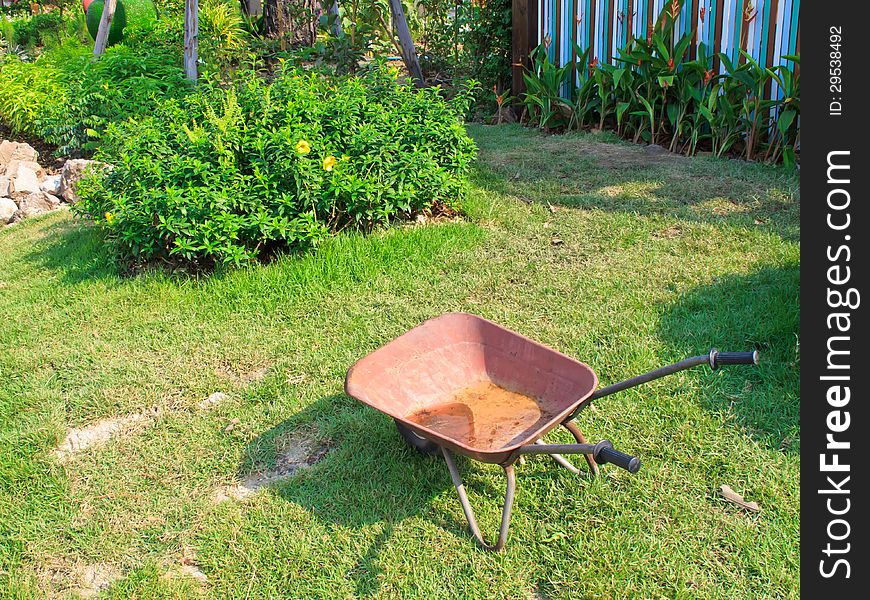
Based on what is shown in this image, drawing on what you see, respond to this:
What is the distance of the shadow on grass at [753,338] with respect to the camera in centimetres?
316

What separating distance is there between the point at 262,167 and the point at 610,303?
232 cm

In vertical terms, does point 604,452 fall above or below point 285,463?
above

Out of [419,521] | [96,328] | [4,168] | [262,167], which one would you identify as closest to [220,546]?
[419,521]

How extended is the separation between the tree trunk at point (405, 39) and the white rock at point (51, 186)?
12.6ft

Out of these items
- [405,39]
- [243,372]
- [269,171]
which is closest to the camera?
[243,372]

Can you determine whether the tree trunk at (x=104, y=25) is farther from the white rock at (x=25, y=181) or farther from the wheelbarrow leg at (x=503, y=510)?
the wheelbarrow leg at (x=503, y=510)

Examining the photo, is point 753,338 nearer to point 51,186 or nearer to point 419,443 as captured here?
point 419,443

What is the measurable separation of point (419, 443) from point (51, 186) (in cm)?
578

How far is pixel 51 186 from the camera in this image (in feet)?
23.5

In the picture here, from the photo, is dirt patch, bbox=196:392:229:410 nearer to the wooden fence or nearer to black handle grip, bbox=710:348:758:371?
black handle grip, bbox=710:348:758:371

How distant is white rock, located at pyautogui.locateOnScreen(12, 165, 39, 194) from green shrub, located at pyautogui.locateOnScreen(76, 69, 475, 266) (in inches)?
84.4

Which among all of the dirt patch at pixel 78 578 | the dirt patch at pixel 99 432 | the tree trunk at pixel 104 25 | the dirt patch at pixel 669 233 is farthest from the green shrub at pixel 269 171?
→ the tree trunk at pixel 104 25

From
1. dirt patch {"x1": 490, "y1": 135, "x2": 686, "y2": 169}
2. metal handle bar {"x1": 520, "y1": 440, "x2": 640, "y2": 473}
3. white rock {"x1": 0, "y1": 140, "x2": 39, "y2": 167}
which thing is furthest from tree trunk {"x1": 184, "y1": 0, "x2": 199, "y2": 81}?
metal handle bar {"x1": 520, "y1": 440, "x2": 640, "y2": 473}

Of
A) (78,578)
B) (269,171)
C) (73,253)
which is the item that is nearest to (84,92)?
(73,253)
